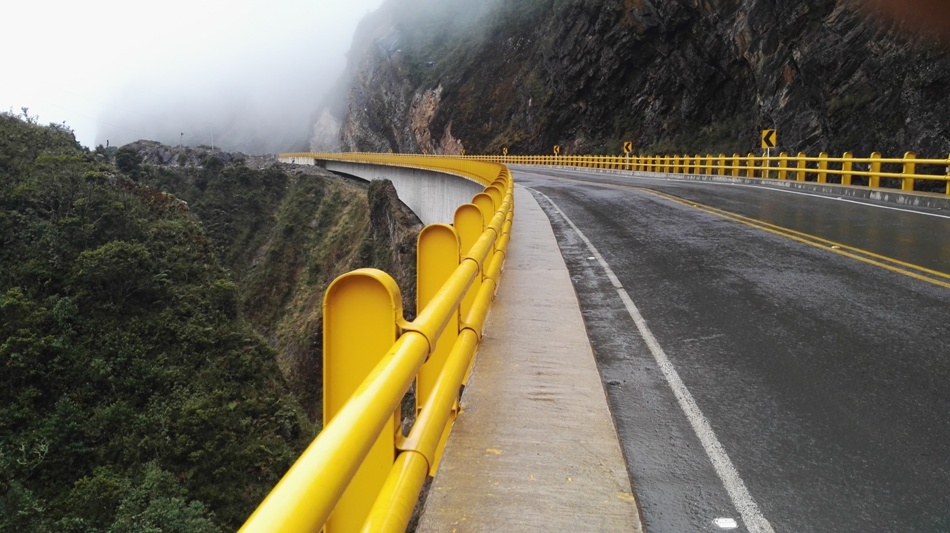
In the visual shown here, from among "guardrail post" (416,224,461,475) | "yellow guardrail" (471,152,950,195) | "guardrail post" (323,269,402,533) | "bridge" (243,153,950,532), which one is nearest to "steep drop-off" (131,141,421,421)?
"yellow guardrail" (471,152,950,195)

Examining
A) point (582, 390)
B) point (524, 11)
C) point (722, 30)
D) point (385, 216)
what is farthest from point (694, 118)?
point (582, 390)

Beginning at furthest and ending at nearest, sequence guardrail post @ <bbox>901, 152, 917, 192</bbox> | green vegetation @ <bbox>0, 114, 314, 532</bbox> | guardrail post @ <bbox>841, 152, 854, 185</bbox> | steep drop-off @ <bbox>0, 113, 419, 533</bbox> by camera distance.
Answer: guardrail post @ <bbox>841, 152, 854, 185</bbox> → guardrail post @ <bbox>901, 152, 917, 192</bbox> → steep drop-off @ <bbox>0, 113, 419, 533</bbox> → green vegetation @ <bbox>0, 114, 314, 532</bbox>

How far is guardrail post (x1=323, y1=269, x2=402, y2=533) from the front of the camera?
2.79 m

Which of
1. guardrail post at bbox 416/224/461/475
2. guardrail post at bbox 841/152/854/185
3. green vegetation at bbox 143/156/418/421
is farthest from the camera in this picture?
green vegetation at bbox 143/156/418/421

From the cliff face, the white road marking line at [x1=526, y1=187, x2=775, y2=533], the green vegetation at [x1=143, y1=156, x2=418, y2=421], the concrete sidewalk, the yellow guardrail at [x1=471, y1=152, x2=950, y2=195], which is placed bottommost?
the green vegetation at [x1=143, y1=156, x2=418, y2=421]

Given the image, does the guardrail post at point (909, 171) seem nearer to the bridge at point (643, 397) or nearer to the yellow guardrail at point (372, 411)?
the bridge at point (643, 397)

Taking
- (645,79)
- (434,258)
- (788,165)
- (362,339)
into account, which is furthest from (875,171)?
(645,79)

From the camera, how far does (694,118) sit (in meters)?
53.2

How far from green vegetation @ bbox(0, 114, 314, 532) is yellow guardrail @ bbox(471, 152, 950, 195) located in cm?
1900

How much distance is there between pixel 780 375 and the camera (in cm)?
539

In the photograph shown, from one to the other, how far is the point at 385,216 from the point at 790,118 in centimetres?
2774

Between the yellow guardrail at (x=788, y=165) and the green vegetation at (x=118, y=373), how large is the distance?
1900cm

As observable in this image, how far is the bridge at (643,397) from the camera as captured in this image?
2.82 metres

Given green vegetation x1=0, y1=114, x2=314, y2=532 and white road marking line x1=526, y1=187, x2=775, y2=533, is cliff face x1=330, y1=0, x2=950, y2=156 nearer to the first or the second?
white road marking line x1=526, y1=187, x2=775, y2=533
